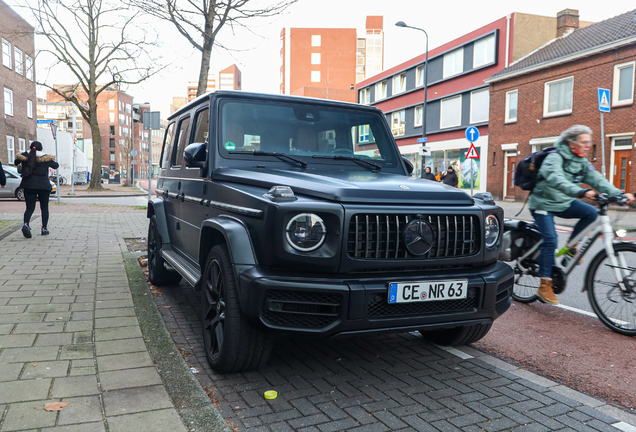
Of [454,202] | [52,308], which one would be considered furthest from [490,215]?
[52,308]

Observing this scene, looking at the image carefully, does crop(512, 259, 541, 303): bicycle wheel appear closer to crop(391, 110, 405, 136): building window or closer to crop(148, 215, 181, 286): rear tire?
crop(148, 215, 181, 286): rear tire

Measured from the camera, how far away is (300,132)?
434cm

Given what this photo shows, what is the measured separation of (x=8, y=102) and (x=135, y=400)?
125 feet

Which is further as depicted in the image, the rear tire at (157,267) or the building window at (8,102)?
the building window at (8,102)

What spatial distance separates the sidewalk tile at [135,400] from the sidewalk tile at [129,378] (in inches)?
2.8

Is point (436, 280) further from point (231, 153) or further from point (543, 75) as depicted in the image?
Answer: point (543, 75)

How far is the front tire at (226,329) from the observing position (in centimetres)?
312

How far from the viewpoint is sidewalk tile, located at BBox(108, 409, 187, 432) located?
8.61ft

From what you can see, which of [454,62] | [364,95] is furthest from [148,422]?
[364,95]

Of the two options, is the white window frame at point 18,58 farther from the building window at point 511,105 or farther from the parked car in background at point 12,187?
the building window at point 511,105

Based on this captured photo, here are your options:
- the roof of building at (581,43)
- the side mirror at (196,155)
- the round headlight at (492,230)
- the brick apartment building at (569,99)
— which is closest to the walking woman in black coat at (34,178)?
the side mirror at (196,155)

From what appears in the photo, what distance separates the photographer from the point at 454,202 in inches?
132

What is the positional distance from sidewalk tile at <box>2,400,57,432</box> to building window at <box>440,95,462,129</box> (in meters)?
35.4

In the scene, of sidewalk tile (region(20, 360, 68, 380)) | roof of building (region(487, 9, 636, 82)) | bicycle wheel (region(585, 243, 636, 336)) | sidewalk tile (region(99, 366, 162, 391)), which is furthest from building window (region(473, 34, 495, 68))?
sidewalk tile (region(20, 360, 68, 380))
